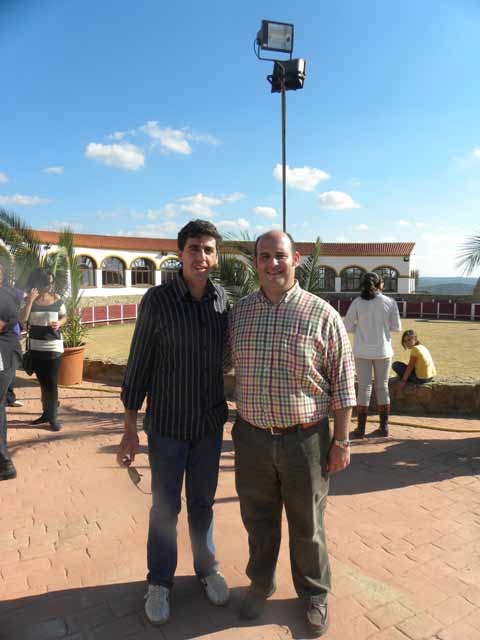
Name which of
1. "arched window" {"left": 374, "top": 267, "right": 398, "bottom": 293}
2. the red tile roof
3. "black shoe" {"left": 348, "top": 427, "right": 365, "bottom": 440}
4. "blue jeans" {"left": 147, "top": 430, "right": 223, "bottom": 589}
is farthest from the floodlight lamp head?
"arched window" {"left": 374, "top": 267, "right": 398, "bottom": 293}

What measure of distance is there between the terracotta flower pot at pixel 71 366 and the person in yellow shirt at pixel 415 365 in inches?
202

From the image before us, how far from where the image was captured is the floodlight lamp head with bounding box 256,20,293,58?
6.08m

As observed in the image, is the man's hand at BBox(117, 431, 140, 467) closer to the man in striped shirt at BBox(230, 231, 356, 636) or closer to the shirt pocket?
the man in striped shirt at BBox(230, 231, 356, 636)

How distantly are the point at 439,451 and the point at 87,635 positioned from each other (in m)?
3.53

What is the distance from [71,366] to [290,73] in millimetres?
5622

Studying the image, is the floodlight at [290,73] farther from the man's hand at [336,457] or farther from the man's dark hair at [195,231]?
the man's hand at [336,457]

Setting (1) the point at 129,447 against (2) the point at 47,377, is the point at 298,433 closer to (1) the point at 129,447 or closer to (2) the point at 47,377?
(1) the point at 129,447

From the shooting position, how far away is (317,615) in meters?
2.03

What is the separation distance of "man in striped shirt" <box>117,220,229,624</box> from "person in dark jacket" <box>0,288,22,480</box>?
82.2 inches

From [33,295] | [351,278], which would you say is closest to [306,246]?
[351,278]

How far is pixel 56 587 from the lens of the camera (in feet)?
7.75

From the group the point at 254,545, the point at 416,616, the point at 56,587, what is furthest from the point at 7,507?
the point at 416,616

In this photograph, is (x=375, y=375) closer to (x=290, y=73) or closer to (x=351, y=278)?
(x=290, y=73)

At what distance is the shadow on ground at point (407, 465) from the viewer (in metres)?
3.63
